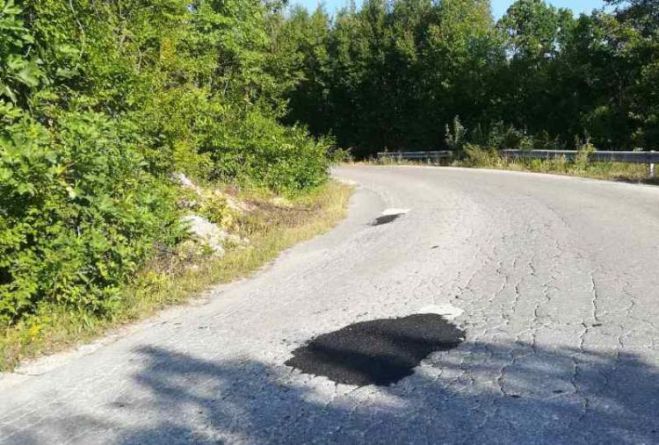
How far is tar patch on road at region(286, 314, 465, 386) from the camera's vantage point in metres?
4.54

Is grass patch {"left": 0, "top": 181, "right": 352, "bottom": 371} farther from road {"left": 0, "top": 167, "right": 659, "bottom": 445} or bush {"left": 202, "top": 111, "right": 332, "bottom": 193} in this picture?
bush {"left": 202, "top": 111, "right": 332, "bottom": 193}

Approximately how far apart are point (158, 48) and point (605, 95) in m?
22.6

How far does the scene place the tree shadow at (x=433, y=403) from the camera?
11.8 feet

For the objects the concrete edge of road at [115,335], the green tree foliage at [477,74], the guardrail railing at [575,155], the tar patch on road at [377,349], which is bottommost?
the concrete edge of road at [115,335]

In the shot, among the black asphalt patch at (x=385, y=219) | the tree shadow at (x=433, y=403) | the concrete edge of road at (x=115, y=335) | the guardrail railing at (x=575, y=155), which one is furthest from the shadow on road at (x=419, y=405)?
the guardrail railing at (x=575, y=155)

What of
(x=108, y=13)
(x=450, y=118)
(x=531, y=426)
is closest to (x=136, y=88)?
(x=108, y=13)

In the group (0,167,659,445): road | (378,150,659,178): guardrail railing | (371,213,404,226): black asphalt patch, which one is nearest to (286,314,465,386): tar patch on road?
(0,167,659,445): road

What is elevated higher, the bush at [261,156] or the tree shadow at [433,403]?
the bush at [261,156]

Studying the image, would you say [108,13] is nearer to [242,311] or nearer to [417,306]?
[242,311]

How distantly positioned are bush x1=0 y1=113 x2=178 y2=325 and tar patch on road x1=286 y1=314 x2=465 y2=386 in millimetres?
2104

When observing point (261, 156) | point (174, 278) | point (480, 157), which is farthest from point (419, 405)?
point (480, 157)

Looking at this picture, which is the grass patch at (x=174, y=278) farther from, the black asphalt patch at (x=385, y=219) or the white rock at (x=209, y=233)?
the black asphalt patch at (x=385, y=219)

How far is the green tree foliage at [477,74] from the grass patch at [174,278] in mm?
16802

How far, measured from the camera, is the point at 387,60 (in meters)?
41.7
